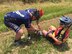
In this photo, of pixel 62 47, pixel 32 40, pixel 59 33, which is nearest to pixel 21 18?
pixel 32 40

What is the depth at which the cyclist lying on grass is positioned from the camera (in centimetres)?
846

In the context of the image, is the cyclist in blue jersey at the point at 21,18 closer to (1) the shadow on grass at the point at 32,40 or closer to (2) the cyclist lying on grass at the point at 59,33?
(1) the shadow on grass at the point at 32,40

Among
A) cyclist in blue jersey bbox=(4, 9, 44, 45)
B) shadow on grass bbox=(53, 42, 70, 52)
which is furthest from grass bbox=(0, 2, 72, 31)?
cyclist in blue jersey bbox=(4, 9, 44, 45)

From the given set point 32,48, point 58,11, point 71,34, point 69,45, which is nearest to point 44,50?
point 32,48

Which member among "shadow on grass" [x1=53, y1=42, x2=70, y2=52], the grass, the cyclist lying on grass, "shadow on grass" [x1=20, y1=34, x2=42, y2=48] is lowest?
the grass

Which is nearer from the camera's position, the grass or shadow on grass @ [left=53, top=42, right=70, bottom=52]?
shadow on grass @ [left=53, top=42, right=70, bottom=52]

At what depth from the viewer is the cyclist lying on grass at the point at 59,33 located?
8.46 m

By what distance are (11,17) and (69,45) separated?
2186 mm

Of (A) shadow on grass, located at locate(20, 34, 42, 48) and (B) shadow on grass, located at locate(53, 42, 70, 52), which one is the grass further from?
(B) shadow on grass, located at locate(53, 42, 70, 52)

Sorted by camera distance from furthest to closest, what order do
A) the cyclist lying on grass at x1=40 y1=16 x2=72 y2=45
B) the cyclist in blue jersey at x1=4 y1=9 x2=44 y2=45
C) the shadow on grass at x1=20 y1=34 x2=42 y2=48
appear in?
the shadow on grass at x1=20 y1=34 x2=42 y2=48, the cyclist lying on grass at x1=40 y1=16 x2=72 y2=45, the cyclist in blue jersey at x1=4 y1=9 x2=44 y2=45

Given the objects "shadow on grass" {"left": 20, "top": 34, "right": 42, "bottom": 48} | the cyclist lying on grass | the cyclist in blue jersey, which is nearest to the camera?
the cyclist in blue jersey

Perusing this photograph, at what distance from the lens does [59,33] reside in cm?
885

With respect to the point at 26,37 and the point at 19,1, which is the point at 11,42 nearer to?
the point at 26,37

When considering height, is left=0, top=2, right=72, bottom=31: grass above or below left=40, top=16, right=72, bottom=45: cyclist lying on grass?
below
